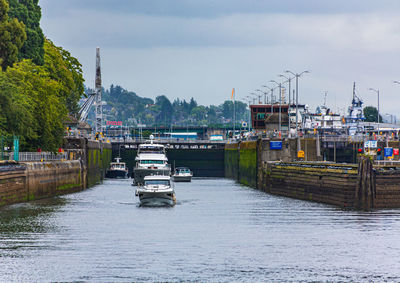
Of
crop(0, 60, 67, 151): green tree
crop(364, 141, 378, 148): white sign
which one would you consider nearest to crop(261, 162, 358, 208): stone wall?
crop(364, 141, 378, 148): white sign

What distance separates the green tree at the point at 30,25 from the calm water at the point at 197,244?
26110 millimetres

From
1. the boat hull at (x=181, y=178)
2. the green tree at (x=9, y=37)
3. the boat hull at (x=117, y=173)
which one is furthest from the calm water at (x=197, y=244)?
the boat hull at (x=117, y=173)

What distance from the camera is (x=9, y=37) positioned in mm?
84750

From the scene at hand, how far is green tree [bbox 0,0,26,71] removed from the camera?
8456 centimetres

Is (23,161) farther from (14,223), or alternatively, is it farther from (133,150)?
(133,150)

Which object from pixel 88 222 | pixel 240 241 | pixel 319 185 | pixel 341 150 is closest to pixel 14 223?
pixel 88 222

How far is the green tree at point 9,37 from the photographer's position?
84.6 metres

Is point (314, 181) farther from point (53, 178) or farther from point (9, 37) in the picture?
point (9, 37)

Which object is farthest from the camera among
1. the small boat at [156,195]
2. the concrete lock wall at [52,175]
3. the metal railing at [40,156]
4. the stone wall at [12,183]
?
the metal railing at [40,156]

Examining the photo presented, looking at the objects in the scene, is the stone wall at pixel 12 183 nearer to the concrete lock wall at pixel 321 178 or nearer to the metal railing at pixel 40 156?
the metal railing at pixel 40 156

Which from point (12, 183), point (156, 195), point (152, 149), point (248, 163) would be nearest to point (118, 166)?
point (152, 149)

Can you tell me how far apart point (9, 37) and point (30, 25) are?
444 inches

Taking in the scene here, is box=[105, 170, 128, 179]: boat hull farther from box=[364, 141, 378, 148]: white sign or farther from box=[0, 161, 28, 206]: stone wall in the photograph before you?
box=[0, 161, 28, 206]: stone wall

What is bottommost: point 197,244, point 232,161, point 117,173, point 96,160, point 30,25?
point 197,244
